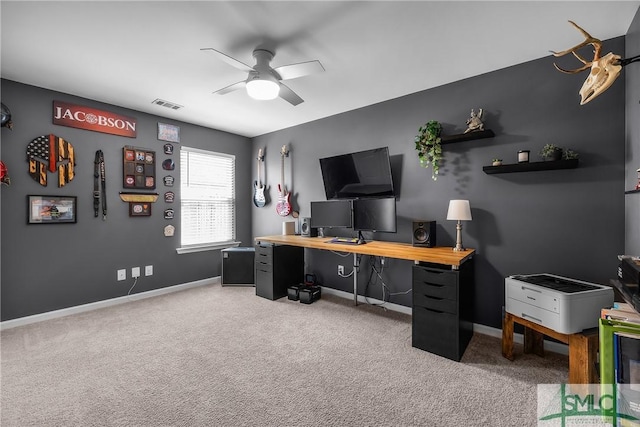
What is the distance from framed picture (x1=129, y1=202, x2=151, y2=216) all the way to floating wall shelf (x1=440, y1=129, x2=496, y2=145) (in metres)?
3.66

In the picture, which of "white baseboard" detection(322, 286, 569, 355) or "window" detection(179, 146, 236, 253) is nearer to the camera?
"white baseboard" detection(322, 286, 569, 355)

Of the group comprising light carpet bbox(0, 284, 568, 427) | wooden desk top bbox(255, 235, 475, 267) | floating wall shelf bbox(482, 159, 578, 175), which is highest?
floating wall shelf bbox(482, 159, 578, 175)

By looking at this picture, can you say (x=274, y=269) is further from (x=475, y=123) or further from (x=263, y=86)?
(x=475, y=123)

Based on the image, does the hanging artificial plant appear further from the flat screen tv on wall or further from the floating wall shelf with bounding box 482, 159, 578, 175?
the floating wall shelf with bounding box 482, 159, 578, 175

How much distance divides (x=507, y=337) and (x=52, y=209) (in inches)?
176

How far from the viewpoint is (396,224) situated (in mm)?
3070

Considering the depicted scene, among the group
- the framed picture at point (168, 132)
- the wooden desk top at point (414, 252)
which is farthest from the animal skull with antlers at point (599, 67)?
the framed picture at point (168, 132)

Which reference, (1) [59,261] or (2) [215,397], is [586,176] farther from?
(1) [59,261]

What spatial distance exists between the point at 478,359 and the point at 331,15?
2704 mm

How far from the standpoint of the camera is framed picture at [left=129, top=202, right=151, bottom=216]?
351 cm

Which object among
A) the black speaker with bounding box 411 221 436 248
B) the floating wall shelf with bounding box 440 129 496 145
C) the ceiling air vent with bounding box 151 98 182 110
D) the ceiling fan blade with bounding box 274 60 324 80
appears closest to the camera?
the ceiling fan blade with bounding box 274 60 324 80

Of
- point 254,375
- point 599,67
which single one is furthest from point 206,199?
point 599,67

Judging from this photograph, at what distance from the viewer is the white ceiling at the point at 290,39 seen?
175 cm

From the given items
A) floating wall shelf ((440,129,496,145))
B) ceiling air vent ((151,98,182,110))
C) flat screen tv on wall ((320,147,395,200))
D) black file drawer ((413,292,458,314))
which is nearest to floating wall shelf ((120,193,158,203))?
ceiling air vent ((151,98,182,110))
